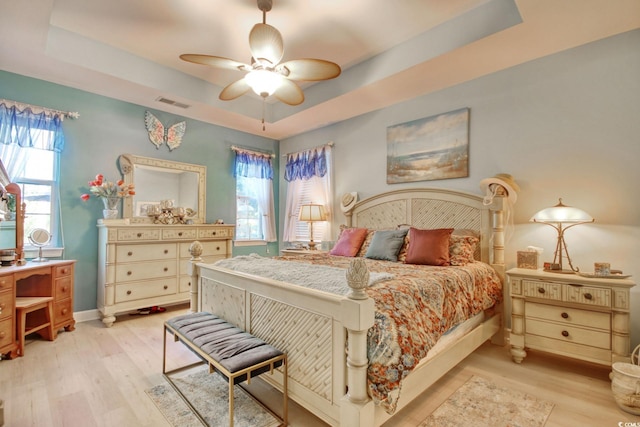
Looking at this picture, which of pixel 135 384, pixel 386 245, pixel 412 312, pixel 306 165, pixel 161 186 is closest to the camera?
pixel 412 312

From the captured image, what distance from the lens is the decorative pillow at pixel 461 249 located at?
9.52 ft

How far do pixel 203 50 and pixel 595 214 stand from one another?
4.07 metres

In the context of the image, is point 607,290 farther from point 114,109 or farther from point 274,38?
point 114,109

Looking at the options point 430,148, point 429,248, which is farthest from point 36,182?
point 430,148

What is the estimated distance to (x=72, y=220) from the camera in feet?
11.9

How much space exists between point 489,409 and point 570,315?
3.59ft

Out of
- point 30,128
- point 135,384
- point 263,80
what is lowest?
point 135,384

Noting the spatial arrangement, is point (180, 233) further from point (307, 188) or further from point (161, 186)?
point (307, 188)

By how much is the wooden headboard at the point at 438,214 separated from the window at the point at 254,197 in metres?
1.72

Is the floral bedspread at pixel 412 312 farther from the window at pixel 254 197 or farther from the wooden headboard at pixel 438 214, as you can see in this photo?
the window at pixel 254 197

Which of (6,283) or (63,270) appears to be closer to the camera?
(6,283)

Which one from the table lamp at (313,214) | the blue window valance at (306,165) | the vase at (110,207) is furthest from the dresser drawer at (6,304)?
the blue window valance at (306,165)

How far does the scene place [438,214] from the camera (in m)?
3.57

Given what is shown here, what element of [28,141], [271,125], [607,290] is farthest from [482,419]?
[28,141]
